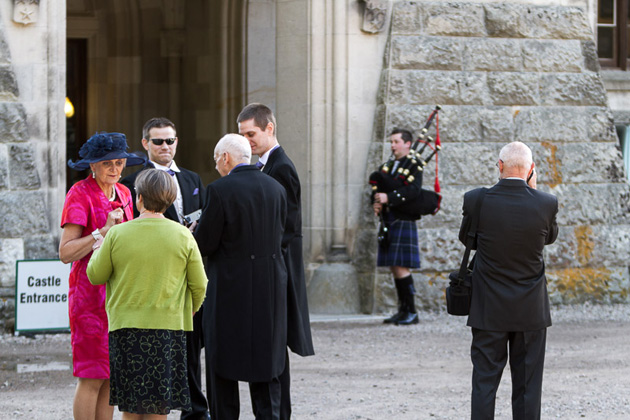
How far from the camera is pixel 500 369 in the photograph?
20.1ft

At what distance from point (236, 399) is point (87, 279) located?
1.03 metres

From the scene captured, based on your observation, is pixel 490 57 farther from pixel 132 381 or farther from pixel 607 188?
pixel 132 381

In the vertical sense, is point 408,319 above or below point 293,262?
below

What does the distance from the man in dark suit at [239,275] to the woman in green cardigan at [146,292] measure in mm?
514

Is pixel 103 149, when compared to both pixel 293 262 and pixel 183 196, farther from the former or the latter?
pixel 293 262

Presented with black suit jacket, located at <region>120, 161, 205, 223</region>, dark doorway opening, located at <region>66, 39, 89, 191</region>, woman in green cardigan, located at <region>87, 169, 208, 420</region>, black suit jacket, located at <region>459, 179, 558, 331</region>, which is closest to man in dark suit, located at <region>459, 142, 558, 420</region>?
black suit jacket, located at <region>459, 179, 558, 331</region>

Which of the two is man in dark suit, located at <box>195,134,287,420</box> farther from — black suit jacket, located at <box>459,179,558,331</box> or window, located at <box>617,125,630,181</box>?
window, located at <box>617,125,630,181</box>

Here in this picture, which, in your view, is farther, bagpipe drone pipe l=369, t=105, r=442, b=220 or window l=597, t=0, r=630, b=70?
window l=597, t=0, r=630, b=70

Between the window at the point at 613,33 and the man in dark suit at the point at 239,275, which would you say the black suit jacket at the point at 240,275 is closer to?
the man in dark suit at the point at 239,275

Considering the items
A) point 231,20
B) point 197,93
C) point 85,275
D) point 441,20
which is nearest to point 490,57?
point 441,20

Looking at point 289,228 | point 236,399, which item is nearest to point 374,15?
point 289,228

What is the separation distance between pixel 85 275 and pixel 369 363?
12.7ft

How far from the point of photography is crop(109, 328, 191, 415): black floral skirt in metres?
5.36

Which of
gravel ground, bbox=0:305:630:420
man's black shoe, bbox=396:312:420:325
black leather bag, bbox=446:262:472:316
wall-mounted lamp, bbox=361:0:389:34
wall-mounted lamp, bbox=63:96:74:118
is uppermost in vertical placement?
wall-mounted lamp, bbox=361:0:389:34
